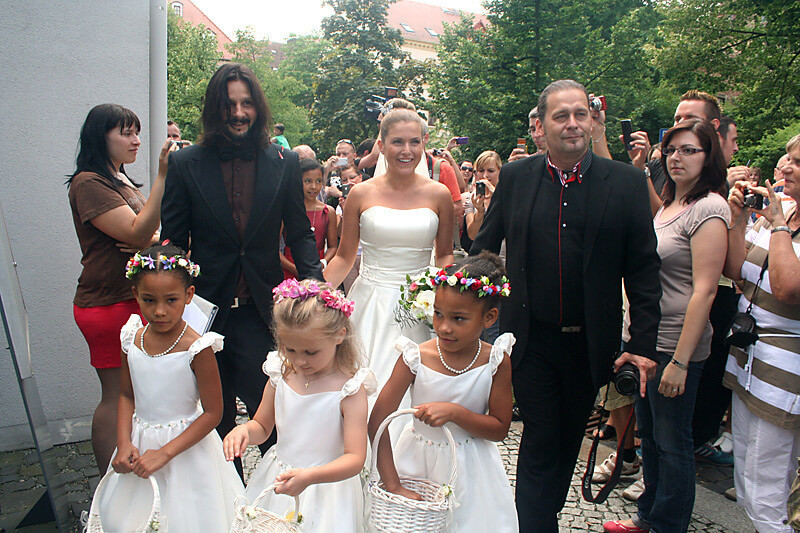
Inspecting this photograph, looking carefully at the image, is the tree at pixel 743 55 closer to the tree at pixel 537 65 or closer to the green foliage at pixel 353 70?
the tree at pixel 537 65

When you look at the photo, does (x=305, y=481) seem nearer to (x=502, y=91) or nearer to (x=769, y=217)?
(x=769, y=217)

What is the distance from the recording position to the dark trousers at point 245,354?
335 cm

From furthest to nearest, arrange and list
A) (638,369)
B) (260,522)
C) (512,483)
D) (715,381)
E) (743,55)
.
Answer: (743,55)
(512,483)
(715,381)
(638,369)
(260,522)

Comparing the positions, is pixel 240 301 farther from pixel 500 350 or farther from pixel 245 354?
pixel 500 350

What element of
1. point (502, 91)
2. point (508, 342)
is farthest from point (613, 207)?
point (502, 91)

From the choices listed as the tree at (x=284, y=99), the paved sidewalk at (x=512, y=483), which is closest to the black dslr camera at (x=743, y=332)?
the paved sidewalk at (x=512, y=483)

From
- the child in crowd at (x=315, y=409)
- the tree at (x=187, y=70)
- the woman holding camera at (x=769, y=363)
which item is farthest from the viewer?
the tree at (x=187, y=70)

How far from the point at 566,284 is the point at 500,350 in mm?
482

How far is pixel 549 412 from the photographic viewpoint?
9.70 ft

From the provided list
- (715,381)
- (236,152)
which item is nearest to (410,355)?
(236,152)

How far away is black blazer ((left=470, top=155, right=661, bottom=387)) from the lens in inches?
111

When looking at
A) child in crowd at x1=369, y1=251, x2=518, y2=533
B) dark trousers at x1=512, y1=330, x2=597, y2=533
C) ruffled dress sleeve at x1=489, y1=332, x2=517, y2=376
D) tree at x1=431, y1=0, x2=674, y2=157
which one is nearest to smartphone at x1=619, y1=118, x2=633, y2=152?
dark trousers at x1=512, y1=330, x2=597, y2=533

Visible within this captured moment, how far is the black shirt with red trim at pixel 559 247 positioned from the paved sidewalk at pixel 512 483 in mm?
1545

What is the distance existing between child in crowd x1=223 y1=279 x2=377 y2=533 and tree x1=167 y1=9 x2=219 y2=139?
937 inches
